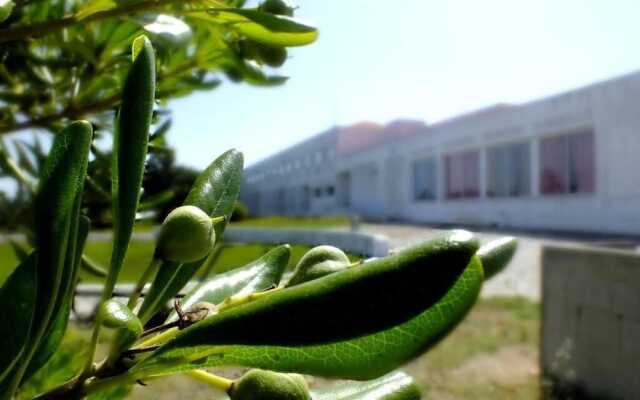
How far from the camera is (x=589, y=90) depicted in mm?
15391

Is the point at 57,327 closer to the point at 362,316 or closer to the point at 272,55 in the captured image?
the point at 362,316

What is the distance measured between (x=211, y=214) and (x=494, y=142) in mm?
18934

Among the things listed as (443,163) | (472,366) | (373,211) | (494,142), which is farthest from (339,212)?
(472,366)

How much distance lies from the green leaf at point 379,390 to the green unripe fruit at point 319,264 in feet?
0.25

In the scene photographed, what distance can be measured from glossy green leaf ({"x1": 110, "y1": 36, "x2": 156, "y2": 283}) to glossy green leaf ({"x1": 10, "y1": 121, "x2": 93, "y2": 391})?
0.04 metres

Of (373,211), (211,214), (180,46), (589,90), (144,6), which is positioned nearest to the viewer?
(211,214)

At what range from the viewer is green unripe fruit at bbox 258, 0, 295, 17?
0.63 metres

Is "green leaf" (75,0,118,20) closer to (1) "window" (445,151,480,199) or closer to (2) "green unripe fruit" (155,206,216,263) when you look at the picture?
(2) "green unripe fruit" (155,206,216,263)

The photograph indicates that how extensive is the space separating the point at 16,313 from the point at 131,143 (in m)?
0.11

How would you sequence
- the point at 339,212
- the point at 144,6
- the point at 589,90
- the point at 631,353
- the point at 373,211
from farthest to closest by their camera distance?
the point at 339,212
the point at 373,211
the point at 589,90
the point at 631,353
the point at 144,6

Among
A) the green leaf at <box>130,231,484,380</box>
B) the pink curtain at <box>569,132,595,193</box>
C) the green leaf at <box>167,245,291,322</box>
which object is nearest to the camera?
the green leaf at <box>130,231,484,380</box>

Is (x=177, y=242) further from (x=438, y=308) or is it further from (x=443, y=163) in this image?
(x=443, y=163)

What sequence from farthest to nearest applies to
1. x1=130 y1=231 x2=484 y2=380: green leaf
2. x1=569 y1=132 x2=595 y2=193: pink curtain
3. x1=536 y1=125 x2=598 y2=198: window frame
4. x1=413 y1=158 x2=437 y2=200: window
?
x1=413 y1=158 x2=437 y2=200: window → x1=569 y1=132 x2=595 y2=193: pink curtain → x1=536 y1=125 x2=598 y2=198: window frame → x1=130 y1=231 x2=484 y2=380: green leaf

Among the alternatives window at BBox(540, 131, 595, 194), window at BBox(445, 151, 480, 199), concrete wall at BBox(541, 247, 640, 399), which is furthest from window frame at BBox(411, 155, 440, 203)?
concrete wall at BBox(541, 247, 640, 399)
